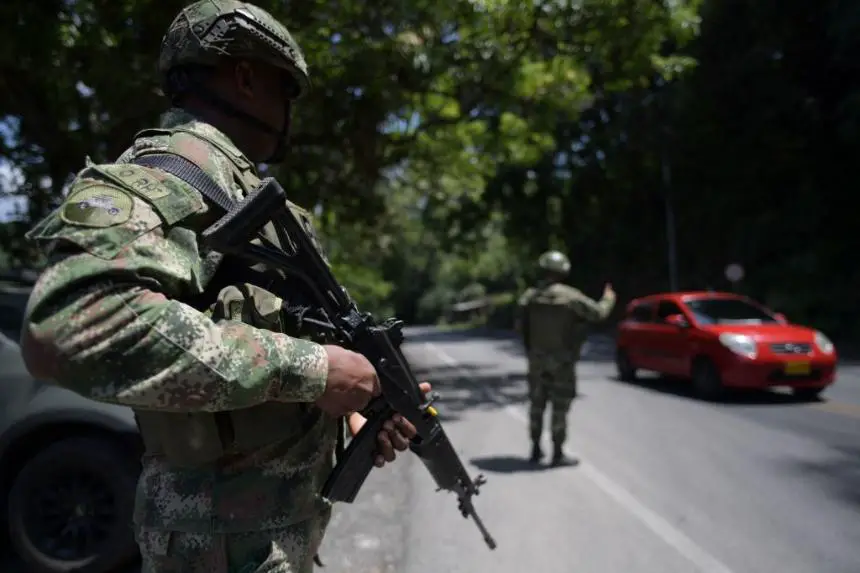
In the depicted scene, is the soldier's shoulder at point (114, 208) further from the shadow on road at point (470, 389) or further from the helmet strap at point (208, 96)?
the shadow on road at point (470, 389)

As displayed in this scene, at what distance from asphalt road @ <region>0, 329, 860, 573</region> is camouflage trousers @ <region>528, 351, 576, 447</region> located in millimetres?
345

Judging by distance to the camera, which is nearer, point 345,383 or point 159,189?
point 159,189

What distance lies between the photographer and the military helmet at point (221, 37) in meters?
1.65

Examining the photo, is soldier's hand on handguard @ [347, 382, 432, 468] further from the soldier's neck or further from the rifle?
the soldier's neck

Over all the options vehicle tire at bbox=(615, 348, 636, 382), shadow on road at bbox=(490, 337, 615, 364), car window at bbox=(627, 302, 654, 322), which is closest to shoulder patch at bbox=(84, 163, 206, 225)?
car window at bbox=(627, 302, 654, 322)

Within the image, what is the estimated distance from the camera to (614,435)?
773cm

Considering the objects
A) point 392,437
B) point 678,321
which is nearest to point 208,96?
point 392,437

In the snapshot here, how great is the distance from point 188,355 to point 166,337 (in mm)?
48

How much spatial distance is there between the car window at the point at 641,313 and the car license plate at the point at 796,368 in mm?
2820

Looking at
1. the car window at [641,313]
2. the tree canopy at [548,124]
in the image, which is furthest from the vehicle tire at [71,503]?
the car window at [641,313]

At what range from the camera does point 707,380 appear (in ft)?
32.4

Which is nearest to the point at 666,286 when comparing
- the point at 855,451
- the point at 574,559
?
the point at 855,451

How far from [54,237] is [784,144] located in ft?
70.6

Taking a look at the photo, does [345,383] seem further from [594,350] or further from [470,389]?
[594,350]
